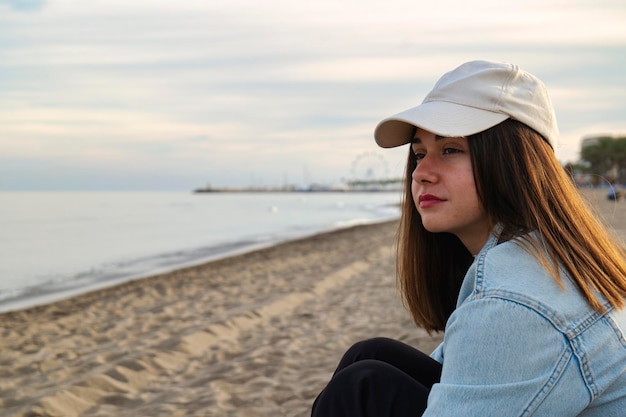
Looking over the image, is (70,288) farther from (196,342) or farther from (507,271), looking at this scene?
(507,271)

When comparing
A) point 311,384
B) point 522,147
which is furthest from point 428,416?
point 311,384

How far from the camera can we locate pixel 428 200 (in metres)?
1.61

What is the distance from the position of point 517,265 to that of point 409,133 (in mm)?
628

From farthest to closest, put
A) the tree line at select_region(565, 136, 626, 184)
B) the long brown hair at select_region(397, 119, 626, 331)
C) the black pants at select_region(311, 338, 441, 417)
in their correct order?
the tree line at select_region(565, 136, 626, 184) < the black pants at select_region(311, 338, 441, 417) < the long brown hair at select_region(397, 119, 626, 331)

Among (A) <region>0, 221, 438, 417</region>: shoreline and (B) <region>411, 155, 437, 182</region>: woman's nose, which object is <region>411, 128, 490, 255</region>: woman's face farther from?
(A) <region>0, 221, 438, 417</region>: shoreline

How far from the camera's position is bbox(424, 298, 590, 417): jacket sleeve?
3.81 ft

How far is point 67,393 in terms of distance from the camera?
395 centimetres

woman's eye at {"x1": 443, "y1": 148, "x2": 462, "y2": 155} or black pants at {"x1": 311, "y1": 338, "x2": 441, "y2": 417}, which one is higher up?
woman's eye at {"x1": 443, "y1": 148, "x2": 462, "y2": 155}

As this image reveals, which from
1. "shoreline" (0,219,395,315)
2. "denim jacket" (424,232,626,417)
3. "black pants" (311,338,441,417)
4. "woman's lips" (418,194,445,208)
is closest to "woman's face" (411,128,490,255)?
"woman's lips" (418,194,445,208)

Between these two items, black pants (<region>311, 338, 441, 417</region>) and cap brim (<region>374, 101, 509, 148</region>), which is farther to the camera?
black pants (<region>311, 338, 441, 417</region>)

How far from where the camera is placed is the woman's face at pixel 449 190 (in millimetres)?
1532

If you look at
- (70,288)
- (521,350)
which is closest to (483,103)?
→ (521,350)

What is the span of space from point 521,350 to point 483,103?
1.94ft

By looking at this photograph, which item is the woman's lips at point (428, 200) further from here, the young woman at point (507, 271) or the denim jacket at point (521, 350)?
the denim jacket at point (521, 350)
